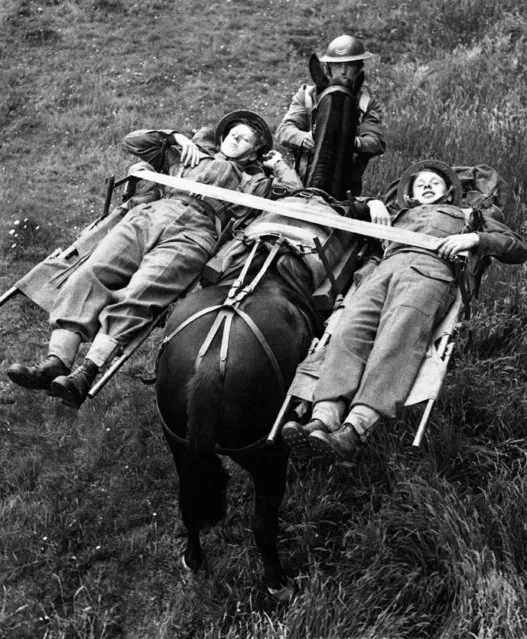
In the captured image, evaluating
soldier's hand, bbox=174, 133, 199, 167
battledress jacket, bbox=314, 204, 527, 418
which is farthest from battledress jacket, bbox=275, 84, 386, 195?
battledress jacket, bbox=314, 204, 527, 418

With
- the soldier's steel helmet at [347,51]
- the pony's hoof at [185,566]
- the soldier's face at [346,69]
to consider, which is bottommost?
the pony's hoof at [185,566]

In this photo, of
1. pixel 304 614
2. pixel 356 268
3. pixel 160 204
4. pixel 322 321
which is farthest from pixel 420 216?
pixel 304 614

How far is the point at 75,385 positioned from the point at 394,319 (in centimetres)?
177

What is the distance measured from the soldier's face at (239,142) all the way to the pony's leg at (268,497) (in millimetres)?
2602

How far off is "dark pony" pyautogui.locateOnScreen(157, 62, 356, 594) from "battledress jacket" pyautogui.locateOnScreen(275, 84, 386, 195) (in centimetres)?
208

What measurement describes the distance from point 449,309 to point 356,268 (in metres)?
0.95

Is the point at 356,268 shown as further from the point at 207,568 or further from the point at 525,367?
the point at 207,568

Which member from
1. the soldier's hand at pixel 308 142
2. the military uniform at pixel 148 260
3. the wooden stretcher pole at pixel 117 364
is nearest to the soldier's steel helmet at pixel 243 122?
the military uniform at pixel 148 260

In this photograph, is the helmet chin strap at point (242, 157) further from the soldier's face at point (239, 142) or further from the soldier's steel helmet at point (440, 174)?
the soldier's steel helmet at point (440, 174)

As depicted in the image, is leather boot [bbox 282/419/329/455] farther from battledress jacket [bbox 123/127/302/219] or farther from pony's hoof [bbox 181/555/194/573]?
battledress jacket [bbox 123/127/302/219]

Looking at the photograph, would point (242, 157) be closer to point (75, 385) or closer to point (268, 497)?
point (75, 385)

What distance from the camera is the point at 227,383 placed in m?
3.72

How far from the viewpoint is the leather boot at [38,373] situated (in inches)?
163

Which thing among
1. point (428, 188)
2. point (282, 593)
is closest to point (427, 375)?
point (282, 593)
